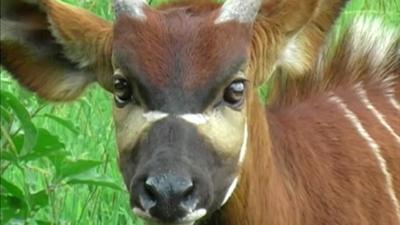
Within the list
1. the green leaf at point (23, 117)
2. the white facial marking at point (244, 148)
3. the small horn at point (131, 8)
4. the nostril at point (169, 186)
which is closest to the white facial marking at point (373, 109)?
the white facial marking at point (244, 148)

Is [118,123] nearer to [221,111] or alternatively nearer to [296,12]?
[221,111]

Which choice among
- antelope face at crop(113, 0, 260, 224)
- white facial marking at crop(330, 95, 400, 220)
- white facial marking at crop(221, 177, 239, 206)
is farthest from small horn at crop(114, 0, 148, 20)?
white facial marking at crop(330, 95, 400, 220)

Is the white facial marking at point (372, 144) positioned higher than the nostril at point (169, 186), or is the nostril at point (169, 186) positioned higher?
the nostril at point (169, 186)

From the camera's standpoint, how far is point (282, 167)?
584 cm

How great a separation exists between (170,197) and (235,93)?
58 centimetres

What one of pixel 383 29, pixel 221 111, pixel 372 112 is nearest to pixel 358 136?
pixel 372 112

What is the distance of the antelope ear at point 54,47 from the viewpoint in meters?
5.52

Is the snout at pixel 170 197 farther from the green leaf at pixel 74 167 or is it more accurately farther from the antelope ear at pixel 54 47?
the antelope ear at pixel 54 47

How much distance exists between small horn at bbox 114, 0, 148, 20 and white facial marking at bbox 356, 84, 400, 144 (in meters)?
1.64

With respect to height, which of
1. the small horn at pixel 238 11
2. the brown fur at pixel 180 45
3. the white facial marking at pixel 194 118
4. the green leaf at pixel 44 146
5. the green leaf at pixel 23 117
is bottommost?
the green leaf at pixel 44 146

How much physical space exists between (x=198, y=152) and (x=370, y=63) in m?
2.07

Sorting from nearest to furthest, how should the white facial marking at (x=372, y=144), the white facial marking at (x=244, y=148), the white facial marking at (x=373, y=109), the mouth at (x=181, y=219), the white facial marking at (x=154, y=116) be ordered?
the mouth at (x=181, y=219)
the white facial marking at (x=154, y=116)
the white facial marking at (x=244, y=148)
the white facial marking at (x=372, y=144)
the white facial marking at (x=373, y=109)

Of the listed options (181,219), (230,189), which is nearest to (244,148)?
(230,189)

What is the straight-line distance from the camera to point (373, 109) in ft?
21.6
